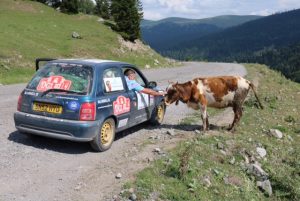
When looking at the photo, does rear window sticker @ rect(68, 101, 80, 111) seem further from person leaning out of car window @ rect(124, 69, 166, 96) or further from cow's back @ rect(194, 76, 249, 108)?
cow's back @ rect(194, 76, 249, 108)

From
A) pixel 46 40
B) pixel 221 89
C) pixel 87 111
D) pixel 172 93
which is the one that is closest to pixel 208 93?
pixel 221 89

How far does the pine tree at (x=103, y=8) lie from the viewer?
3472 inches

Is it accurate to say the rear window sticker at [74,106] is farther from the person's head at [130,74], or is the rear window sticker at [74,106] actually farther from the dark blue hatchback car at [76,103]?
the person's head at [130,74]

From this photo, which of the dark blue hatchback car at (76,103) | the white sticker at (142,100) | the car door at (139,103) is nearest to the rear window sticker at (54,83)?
the dark blue hatchback car at (76,103)

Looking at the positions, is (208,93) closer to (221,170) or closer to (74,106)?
(221,170)

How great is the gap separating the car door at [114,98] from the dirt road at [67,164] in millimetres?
844

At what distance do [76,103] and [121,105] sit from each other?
1655mm

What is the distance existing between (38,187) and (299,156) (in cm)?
823

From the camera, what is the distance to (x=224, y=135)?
12.9 meters

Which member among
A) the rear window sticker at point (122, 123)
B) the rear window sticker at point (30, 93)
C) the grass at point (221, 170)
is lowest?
the grass at point (221, 170)

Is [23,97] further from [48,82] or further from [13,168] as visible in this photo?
[13,168]

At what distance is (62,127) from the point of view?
9.82m

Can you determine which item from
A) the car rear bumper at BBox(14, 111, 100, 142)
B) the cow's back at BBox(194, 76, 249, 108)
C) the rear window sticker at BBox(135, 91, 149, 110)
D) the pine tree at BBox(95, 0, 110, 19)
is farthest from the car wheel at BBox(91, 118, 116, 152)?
the pine tree at BBox(95, 0, 110, 19)

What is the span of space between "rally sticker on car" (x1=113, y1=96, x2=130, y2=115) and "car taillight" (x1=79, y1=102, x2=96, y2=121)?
3.22ft
